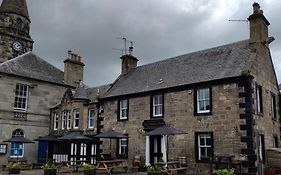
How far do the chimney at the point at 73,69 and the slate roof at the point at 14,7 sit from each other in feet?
47.0

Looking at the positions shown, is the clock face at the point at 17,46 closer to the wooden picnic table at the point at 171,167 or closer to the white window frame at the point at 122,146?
the white window frame at the point at 122,146

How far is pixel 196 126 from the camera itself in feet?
57.6

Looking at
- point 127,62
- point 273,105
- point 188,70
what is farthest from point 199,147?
point 127,62

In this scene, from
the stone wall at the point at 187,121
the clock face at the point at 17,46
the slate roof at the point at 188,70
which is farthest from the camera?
the clock face at the point at 17,46

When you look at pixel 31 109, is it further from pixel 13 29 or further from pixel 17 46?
pixel 13 29

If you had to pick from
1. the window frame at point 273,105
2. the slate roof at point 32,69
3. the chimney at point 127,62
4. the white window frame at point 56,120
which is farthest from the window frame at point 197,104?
Answer: the slate roof at point 32,69

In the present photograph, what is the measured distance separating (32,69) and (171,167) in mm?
18158

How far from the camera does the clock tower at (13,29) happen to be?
1508 inches

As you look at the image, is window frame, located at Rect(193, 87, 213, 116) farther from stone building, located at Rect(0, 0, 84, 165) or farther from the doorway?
stone building, located at Rect(0, 0, 84, 165)

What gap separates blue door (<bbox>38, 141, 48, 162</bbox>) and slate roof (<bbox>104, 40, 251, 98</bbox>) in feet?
27.8

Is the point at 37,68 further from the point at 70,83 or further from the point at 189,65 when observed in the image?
the point at 189,65

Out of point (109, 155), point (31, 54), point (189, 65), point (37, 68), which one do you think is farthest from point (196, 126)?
point (31, 54)

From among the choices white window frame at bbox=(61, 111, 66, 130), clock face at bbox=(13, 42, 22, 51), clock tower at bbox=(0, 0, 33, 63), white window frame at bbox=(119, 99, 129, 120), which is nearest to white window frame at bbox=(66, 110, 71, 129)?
white window frame at bbox=(61, 111, 66, 130)

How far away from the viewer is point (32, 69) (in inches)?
1139
